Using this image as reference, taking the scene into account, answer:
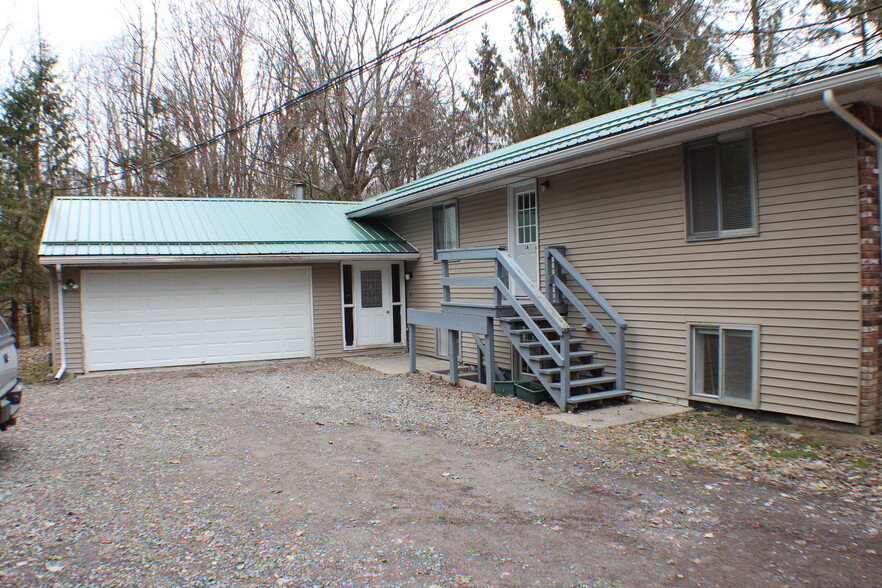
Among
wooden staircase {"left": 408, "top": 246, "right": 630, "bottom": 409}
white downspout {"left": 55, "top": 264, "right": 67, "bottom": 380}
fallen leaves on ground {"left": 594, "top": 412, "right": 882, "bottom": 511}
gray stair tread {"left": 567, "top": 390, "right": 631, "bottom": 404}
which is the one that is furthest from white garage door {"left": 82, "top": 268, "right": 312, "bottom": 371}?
fallen leaves on ground {"left": 594, "top": 412, "right": 882, "bottom": 511}

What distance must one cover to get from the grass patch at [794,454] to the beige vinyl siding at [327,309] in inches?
369

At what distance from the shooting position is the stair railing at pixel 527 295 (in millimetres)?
7852

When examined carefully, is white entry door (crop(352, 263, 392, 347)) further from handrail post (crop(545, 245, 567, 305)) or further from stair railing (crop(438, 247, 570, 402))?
handrail post (crop(545, 245, 567, 305))

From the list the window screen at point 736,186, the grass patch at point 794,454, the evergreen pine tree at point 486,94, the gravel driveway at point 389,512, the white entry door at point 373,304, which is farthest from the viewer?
the evergreen pine tree at point 486,94

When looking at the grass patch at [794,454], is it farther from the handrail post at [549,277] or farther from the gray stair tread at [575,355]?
the handrail post at [549,277]

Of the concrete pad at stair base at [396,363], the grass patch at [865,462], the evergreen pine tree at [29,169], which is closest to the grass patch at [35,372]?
the evergreen pine tree at [29,169]

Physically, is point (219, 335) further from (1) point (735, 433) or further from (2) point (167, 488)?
(1) point (735, 433)

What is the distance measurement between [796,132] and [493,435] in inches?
175

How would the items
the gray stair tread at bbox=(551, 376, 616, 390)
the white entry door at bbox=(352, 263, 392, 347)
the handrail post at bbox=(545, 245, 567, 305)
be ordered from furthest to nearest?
1. the white entry door at bbox=(352, 263, 392, 347)
2. the handrail post at bbox=(545, 245, 567, 305)
3. the gray stair tread at bbox=(551, 376, 616, 390)

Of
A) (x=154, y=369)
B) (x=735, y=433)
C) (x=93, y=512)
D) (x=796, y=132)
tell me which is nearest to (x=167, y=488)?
(x=93, y=512)

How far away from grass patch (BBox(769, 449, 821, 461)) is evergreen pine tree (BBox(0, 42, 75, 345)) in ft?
54.5

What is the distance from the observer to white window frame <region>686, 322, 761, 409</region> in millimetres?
7023

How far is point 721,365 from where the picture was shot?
24.3 ft

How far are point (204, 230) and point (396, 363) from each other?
4764 mm
